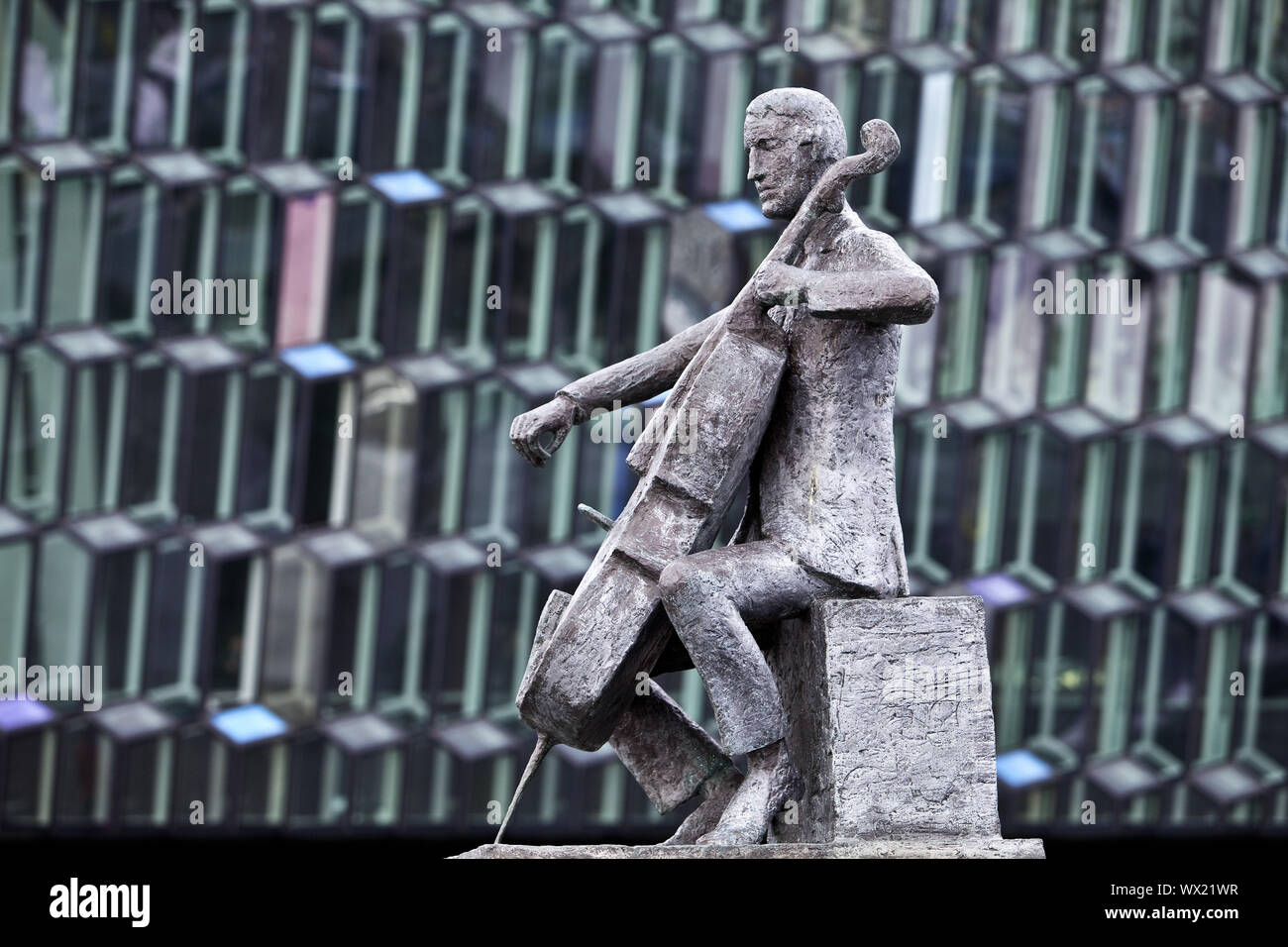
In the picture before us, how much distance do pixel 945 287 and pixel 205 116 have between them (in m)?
6.03

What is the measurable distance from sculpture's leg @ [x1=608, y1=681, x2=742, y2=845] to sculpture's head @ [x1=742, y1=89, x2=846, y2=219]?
184 cm

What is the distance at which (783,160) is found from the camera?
28.6 ft

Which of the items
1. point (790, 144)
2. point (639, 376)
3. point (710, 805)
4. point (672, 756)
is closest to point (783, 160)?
point (790, 144)

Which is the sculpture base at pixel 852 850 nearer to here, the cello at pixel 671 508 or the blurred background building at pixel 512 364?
the cello at pixel 671 508

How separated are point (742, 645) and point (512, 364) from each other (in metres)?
11.6

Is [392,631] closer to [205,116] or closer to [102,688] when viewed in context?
[102,688]

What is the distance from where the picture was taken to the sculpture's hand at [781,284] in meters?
8.41

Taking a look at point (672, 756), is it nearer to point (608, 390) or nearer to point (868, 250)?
point (608, 390)

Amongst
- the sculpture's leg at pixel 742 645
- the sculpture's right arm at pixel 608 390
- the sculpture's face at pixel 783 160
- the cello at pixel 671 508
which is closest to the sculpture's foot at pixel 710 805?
the sculpture's leg at pixel 742 645

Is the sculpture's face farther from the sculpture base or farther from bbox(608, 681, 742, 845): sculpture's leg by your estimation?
the sculpture base

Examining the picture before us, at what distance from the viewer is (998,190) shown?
20188 mm

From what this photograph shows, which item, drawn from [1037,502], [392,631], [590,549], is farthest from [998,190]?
[392,631]

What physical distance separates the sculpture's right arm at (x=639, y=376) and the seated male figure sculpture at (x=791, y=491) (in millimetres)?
76

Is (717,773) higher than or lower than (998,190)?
lower
